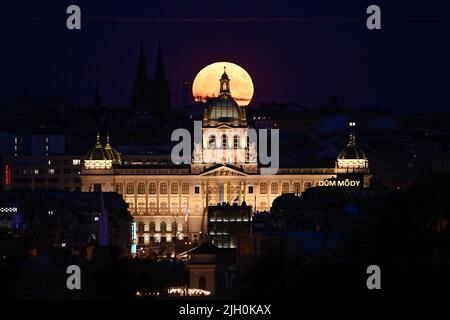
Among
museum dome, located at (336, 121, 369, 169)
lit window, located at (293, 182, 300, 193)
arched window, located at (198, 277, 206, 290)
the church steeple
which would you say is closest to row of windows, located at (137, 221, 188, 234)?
lit window, located at (293, 182, 300, 193)

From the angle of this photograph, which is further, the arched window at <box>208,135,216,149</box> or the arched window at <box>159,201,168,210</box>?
the arched window at <box>208,135,216,149</box>

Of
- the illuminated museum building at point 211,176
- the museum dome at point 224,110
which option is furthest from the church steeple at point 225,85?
the illuminated museum building at point 211,176

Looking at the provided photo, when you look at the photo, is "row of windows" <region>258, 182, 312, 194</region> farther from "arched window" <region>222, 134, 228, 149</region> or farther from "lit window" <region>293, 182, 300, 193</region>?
"arched window" <region>222, 134, 228, 149</region>

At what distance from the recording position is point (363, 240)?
3691 inches

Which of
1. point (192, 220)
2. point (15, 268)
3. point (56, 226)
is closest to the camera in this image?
point (15, 268)

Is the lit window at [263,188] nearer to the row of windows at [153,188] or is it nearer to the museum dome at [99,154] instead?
the row of windows at [153,188]

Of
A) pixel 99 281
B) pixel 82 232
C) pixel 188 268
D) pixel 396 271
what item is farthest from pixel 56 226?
pixel 396 271

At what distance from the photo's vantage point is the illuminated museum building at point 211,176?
172250 millimetres

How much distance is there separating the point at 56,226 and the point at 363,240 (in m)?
33.5

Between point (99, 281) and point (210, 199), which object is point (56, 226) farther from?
point (210, 199)

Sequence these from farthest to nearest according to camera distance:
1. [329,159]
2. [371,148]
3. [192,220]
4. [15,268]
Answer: [371,148] → [329,159] → [192,220] → [15,268]

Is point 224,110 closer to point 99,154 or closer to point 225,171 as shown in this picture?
point 225,171

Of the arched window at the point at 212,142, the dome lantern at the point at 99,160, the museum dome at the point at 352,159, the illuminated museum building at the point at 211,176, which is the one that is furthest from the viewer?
the arched window at the point at 212,142

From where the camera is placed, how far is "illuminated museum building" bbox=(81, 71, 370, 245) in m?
172
